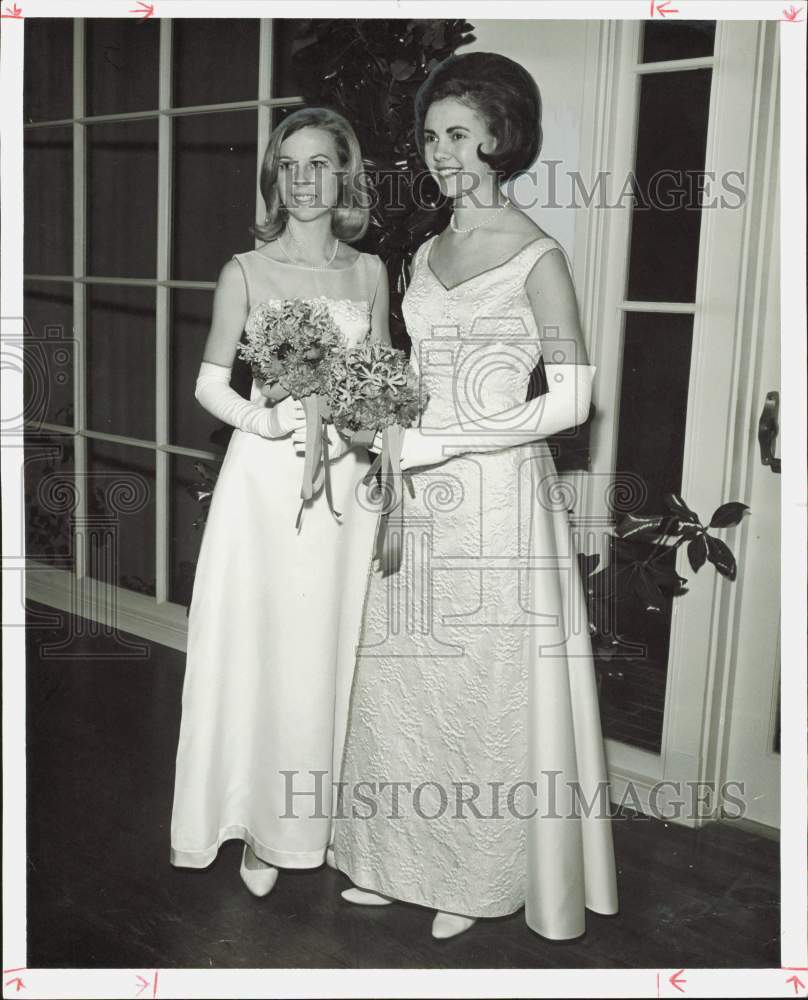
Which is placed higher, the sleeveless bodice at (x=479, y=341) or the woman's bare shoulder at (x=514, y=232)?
the woman's bare shoulder at (x=514, y=232)

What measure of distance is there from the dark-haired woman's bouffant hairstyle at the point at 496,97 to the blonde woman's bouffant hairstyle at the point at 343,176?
155mm

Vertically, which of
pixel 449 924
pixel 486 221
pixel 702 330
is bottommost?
pixel 449 924

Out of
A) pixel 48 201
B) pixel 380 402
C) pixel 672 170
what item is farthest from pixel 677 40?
pixel 48 201

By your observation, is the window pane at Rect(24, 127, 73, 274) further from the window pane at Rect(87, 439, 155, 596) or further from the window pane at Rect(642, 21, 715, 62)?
the window pane at Rect(642, 21, 715, 62)

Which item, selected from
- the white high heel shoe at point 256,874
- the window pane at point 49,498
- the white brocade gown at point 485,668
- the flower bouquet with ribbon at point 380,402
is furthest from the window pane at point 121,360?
the white high heel shoe at point 256,874

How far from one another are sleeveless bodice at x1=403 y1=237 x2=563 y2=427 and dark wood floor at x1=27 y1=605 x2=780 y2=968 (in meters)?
0.88

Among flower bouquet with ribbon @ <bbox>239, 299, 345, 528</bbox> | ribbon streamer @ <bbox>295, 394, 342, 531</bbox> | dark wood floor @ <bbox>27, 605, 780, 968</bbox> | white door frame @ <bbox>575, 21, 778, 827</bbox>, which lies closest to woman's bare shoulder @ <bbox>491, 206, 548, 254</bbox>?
white door frame @ <bbox>575, 21, 778, 827</bbox>

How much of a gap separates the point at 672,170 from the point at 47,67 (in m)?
1.37

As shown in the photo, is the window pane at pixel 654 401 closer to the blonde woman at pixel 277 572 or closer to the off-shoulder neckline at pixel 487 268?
the off-shoulder neckline at pixel 487 268

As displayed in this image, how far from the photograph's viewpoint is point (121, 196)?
241cm

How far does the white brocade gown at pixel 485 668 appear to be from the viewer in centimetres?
226

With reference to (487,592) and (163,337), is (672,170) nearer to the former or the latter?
(487,592)

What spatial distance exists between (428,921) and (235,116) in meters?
1.84

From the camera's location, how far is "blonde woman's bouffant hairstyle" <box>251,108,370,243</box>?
7.52 feet
